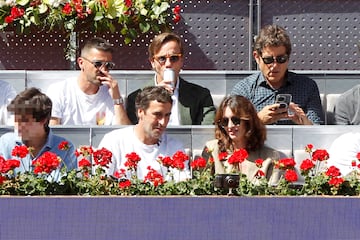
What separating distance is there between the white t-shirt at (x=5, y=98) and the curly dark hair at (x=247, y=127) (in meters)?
1.60

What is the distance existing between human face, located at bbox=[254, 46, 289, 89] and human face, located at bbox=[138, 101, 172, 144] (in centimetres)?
112

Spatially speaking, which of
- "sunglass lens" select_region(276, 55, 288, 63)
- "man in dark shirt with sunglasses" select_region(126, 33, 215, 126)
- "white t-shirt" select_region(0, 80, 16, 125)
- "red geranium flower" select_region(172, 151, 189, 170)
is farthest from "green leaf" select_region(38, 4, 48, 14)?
"red geranium flower" select_region(172, 151, 189, 170)

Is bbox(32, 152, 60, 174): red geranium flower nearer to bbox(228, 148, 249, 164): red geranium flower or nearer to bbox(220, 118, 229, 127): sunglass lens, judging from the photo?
bbox(228, 148, 249, 164): red geranium flower

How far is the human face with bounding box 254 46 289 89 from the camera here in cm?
685

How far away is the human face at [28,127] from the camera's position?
5832 millimetres

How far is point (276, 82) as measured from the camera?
23.0 ft

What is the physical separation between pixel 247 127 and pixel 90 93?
143 centimetres

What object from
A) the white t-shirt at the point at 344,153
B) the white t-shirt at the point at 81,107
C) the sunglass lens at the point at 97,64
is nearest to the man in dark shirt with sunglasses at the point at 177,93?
the white t-shirt at the point at 81,107

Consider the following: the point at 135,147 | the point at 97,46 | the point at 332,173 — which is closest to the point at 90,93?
the point at 97,46

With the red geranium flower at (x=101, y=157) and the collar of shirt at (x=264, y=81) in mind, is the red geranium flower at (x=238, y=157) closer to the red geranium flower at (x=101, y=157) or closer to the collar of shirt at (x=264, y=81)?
the red geranium flower at (x=101, y=157)

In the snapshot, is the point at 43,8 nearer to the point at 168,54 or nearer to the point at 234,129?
the point at 168,54
